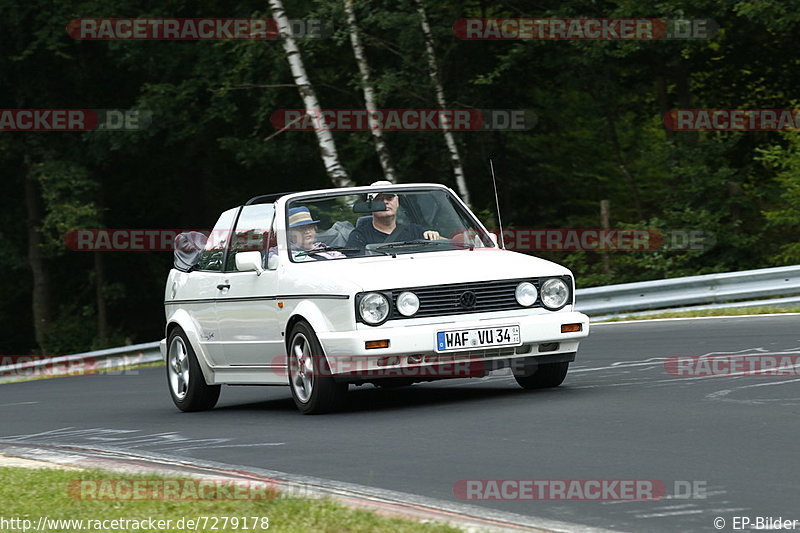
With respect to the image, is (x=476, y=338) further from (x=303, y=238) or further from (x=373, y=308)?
(x=303, y=238)

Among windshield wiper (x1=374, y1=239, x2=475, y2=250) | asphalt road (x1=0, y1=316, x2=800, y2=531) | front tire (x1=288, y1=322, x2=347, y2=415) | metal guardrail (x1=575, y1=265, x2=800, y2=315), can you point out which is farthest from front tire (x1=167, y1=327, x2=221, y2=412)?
metal guardrail (x1=575, y1=265, x2=800, y2=315)

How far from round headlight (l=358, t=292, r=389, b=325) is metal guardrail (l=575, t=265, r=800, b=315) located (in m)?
10.0

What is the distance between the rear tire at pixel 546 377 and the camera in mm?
11555

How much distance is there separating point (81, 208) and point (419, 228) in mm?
25192

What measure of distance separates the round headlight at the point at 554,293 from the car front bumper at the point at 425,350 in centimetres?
13

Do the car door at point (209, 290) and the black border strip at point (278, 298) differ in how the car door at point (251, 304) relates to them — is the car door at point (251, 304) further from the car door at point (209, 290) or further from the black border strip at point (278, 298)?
the car door at point (209, 290)

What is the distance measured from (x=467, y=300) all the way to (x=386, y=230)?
135 cm

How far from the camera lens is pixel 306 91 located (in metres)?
27.4

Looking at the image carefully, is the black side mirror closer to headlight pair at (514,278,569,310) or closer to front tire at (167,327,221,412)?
headlight pair at (514,278,569,310)

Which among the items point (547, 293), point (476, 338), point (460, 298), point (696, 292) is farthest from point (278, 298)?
point (696, 292)

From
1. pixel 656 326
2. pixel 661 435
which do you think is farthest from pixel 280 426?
pixel 656 326

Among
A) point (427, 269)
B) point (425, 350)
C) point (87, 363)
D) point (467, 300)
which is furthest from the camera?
point (87, 363)

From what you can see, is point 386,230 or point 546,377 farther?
point 386,230

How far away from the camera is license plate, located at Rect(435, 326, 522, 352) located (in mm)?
10539
